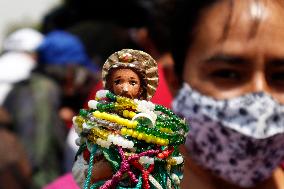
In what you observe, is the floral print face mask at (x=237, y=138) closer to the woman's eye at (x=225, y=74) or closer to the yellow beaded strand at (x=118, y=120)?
the woman's eye at (x=225, y=74)

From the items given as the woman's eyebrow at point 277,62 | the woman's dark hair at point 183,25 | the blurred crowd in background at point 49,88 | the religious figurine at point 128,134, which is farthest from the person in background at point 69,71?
the religious figurine at point 128,134

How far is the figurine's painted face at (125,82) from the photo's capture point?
71.5 inches

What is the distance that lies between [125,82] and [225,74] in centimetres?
103

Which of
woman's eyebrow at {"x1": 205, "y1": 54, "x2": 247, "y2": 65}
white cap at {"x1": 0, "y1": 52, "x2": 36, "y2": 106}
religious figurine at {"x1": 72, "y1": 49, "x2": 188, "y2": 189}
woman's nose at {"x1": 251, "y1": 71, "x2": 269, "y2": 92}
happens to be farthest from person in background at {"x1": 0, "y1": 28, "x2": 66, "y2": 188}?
religious figurine at {"x1": 72, "y1": 49, "x2": 188, "y2": 189}

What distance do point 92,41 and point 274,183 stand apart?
328 centimetres

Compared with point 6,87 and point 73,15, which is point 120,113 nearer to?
point 6,87

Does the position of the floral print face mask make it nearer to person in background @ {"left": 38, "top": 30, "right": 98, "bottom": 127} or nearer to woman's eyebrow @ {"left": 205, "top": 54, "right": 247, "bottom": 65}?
woman's eyebrow @ {"left": 205, "top": 54, "right": 247, "bottom": 65}

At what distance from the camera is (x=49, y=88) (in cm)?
470

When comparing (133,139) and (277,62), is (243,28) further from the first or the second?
(133,139)

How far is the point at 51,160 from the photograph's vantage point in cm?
458

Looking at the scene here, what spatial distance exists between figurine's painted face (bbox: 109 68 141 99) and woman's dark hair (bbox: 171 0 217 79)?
42.0 inches

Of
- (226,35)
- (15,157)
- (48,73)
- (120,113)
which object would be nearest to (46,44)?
(48,73)

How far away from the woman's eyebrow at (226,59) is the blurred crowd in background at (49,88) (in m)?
0.54

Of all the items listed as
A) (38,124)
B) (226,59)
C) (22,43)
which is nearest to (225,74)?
(226,59)
